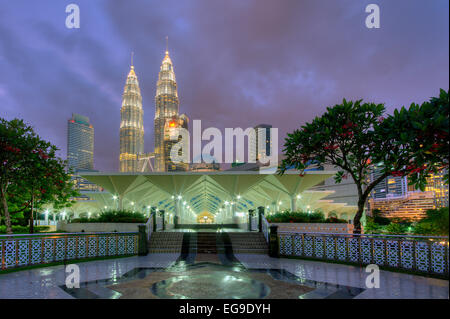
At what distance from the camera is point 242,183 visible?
113 ft

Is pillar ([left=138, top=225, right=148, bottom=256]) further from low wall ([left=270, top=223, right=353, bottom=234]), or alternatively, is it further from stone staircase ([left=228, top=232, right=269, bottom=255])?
low wall ([left=270, top=223, right=353, bottom=234])

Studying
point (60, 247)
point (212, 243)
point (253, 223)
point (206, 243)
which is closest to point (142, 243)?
point (206, 243)

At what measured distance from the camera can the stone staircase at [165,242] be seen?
47.0ft

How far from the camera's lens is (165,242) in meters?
15.2

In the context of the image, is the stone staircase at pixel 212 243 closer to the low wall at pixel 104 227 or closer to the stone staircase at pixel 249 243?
the stone staircase at pixel 249 243

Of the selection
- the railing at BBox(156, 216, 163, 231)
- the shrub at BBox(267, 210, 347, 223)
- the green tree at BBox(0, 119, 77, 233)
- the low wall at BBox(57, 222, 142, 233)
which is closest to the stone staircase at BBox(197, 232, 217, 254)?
the railing at BBox(156, 216, 163, 231)

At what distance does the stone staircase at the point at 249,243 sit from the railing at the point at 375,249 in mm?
1599

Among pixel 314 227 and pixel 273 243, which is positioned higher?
pixel 273 243

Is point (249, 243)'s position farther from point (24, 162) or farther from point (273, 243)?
point (24, 162)

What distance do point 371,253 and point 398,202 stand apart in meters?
151

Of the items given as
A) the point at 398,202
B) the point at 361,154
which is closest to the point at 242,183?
the point at 361,154

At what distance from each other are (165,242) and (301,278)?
364 inches

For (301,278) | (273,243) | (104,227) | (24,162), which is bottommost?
(104,227)
